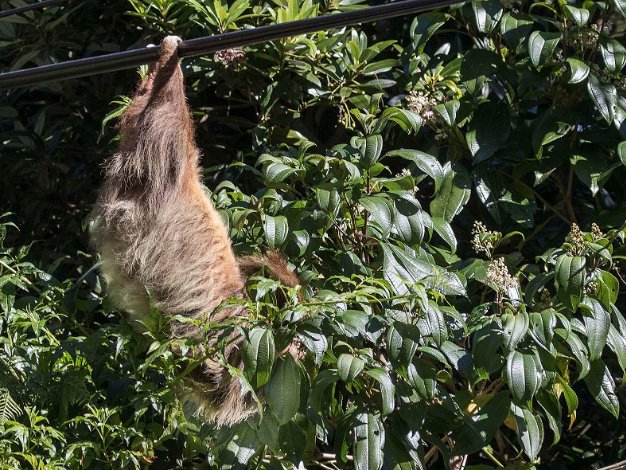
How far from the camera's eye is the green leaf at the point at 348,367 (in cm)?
307

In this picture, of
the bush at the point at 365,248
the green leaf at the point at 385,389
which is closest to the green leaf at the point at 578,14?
the bush at the point at 365,248

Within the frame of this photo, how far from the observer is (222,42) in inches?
123

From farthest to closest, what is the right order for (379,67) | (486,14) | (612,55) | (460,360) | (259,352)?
(379,67), (486,14), (612,55), (460,360), (259,352)

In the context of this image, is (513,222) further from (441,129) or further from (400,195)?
(400,195)

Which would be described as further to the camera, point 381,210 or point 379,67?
point 379,67

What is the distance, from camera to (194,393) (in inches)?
151

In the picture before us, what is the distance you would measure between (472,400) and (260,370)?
0.99m

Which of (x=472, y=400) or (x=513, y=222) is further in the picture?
(x=513, y=222)

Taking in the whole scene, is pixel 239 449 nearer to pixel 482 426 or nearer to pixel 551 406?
pixel 482 426

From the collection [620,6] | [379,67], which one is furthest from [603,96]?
[379,67]

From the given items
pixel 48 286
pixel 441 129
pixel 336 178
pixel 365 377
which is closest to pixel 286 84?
pixel 441 129

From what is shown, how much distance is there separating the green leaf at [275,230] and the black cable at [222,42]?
670mm

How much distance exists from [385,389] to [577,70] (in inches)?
66.2

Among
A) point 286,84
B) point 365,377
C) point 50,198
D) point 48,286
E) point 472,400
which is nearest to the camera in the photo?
point 365,377
